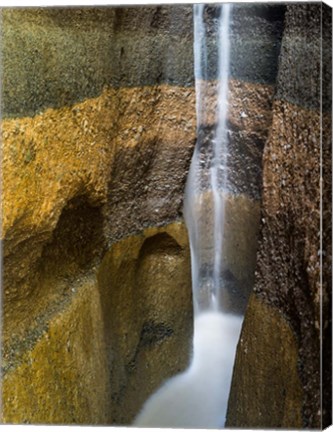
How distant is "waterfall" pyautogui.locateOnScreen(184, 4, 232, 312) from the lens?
6.49 ft

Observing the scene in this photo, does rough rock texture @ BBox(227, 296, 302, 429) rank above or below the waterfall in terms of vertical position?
below

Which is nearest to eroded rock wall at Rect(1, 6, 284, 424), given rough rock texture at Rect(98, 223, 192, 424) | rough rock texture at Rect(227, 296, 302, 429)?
rough rock texture at Rect(98, 223, 192, 424)

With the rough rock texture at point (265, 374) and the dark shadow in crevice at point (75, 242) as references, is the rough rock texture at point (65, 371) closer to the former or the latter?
the dark shadow in crevice at point (75, 242)

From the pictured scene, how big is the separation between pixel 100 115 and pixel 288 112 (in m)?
0.39

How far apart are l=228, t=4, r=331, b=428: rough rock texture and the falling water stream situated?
0.04 meters

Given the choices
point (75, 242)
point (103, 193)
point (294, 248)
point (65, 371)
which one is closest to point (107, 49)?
point (103, 193)

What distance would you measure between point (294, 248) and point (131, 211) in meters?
0.36

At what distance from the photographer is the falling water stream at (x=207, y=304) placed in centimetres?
198

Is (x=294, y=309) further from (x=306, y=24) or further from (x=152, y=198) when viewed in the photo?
(x=306, y=24)

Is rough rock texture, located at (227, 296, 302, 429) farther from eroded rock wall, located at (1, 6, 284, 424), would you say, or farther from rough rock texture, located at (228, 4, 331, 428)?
eroded rock wall, located at (1, 6, 284, 424)

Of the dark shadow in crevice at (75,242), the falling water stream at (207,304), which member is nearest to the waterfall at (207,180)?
the falling water stream at (207,304)

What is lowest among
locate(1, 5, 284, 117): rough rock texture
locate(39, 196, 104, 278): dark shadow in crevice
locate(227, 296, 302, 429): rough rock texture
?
locate(227, 296, 302, 429): rough rock texture

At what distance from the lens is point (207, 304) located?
2.01 meters

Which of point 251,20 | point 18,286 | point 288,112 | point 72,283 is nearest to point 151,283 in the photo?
point 72,283
